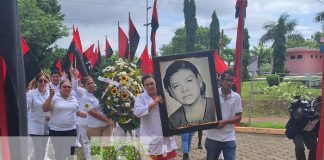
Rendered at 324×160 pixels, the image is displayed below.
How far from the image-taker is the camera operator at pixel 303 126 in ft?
19.1

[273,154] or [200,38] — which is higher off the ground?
[200,38]

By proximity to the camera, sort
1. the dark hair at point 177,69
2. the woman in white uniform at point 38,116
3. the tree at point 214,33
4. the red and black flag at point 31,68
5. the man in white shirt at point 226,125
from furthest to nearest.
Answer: the tree at point 214,33 → the woman in white uniform at point 38,116 → the man in white shirt at point 226,125 → the dark hair at point 177,69 → the red and black flag at point 31,68

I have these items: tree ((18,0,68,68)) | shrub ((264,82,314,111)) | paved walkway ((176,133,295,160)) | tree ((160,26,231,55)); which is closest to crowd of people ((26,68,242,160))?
paved walkway ((176,133,295,160))

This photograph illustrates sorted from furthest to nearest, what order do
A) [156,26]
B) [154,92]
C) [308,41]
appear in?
[308,41] → [156,26] → [154,92]

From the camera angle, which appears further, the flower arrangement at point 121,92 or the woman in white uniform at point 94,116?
the woman in white uniform at point 94,116

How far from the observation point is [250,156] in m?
7.75

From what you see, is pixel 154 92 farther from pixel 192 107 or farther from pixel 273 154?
pixel 273 154

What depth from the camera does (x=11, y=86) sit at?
7.56 feet

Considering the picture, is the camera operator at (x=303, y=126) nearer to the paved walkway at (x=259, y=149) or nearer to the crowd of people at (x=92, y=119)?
the crowd of people at (x=92, y=119)

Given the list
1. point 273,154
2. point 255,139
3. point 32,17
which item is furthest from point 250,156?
point 32,17

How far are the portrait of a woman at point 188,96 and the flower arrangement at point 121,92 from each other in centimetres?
128

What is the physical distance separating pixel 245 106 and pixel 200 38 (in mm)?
64081

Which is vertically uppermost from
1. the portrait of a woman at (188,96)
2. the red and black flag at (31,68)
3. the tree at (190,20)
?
the tree at (190,20)

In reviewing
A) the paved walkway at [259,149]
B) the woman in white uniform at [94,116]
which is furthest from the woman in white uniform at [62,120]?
the paved walkway at [259,149]
